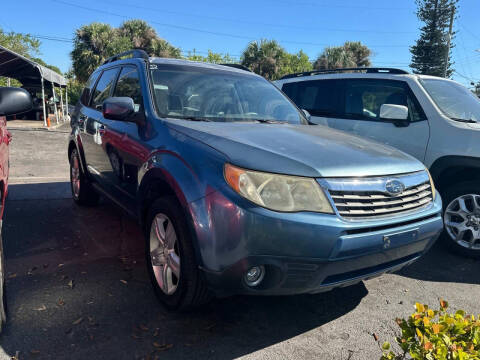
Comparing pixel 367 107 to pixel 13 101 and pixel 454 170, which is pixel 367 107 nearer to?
pixel 454 170

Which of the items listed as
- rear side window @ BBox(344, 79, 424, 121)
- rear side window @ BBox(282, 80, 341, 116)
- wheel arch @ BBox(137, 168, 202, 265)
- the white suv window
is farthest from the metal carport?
wheel arch @ BBox(137, 168, 202, 265)

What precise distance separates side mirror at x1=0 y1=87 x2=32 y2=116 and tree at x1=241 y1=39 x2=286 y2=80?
33.8 meters

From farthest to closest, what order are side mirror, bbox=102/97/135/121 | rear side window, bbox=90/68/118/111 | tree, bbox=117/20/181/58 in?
tree, bbox=117/20/181/58, rear side window, bbox=90/68/118/111, side mirror, bbox=102/97/135/121

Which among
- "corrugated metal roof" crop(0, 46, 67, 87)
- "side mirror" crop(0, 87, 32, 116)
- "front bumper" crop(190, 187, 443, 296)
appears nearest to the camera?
"front bumper" crop(190, 187, 443, 296)

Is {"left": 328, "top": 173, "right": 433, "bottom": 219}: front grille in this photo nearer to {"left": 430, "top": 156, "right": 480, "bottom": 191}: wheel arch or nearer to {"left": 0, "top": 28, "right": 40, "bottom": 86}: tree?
{"left": 430, "top": 156, "right": 480, "bottom": 191}: wheel arch

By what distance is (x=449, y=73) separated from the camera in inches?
1324

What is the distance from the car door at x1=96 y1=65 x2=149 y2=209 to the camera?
2.99 metres

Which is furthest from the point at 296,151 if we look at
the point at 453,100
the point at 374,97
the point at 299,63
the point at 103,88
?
the point at 299,63

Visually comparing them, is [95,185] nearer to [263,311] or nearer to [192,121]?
[192,121]

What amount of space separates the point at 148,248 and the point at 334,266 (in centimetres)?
141

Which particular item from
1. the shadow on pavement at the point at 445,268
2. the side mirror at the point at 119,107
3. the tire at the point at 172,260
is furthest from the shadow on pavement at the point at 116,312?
the side mirror at the point at 119,107

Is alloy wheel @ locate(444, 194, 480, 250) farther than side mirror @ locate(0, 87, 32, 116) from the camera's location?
Yes

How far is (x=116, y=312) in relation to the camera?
2.60m

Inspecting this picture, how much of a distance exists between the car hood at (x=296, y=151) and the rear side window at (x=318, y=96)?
2.30 meters
